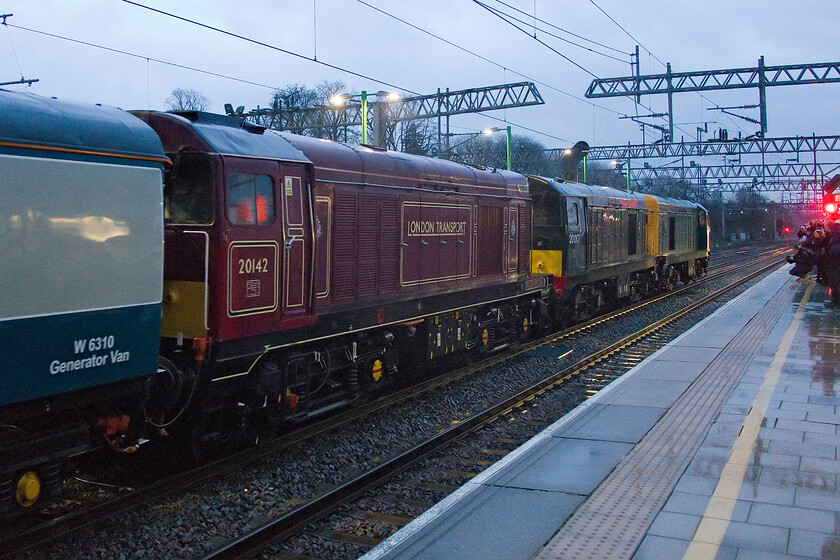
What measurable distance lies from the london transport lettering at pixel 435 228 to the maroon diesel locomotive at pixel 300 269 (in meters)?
0.03

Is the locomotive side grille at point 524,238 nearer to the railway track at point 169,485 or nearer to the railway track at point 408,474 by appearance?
the railway track at point 408,474

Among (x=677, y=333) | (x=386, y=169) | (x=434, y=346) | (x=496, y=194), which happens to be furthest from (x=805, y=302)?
(x=386, y=169)

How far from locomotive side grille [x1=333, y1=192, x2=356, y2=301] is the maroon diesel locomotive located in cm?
2

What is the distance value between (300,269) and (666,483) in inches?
173

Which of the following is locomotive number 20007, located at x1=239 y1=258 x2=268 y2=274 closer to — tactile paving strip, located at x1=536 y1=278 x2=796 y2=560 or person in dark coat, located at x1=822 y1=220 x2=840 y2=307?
tactile paving strip, located at x1=536 y1=278 x2=796 y2=560

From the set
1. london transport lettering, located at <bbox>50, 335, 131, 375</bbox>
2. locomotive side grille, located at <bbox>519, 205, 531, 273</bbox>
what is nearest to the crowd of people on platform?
locomotive side grille, located at <bbox>519, 205, 531, 273</bbox>

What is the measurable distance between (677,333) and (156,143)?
1538cm

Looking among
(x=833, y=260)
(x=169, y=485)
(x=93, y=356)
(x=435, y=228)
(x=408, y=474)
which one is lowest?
(x=408, y=474)

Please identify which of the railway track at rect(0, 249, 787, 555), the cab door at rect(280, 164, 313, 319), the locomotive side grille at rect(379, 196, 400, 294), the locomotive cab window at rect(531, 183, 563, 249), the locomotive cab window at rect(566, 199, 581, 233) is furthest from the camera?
the locomotive cab window at rect(566, 199, 581, 233)

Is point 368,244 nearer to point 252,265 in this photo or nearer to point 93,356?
point 252,265

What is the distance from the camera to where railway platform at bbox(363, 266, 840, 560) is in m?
5.70

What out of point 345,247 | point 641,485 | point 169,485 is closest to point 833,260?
point 345,247

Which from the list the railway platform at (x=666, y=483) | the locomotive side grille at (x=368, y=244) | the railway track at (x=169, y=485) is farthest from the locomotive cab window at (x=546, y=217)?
the locomotive side grille at (x=368, y=244)

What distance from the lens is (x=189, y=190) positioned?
7.50 meters
